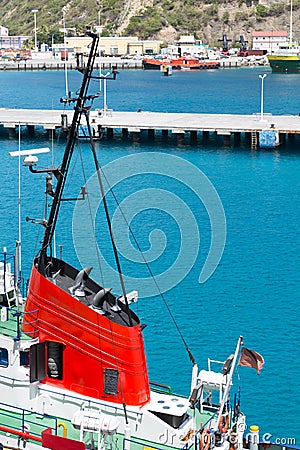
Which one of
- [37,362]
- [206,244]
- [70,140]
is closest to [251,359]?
[37,362]

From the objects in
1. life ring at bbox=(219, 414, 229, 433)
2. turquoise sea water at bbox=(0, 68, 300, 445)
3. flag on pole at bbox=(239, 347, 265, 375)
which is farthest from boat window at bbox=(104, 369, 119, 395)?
turquoise sea water at bbox=(0, 68, 300, 445)

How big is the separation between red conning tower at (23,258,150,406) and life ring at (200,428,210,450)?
1.70m

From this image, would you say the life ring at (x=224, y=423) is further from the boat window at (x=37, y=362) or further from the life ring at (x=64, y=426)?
the boat window at (x=37, y=362)

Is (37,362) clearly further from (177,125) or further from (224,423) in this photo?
(177,125)

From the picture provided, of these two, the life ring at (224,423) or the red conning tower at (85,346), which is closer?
the red conning tower at (85,346)

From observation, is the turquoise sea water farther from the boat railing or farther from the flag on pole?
the boat railing

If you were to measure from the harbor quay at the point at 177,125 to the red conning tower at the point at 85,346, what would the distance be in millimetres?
63037

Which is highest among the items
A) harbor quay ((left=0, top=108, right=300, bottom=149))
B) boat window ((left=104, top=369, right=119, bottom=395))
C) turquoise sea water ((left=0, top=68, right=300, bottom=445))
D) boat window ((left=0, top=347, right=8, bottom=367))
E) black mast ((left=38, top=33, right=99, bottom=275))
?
black mast ((left=38, top=33, right=99, bottom=275))

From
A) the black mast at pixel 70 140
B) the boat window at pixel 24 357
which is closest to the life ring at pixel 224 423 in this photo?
the boat window at pixel 24 357

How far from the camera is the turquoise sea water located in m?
34.2

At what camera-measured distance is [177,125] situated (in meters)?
91.1

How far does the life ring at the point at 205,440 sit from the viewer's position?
2075 centimetres

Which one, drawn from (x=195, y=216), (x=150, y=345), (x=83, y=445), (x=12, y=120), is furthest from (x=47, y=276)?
(x=12, y=120)

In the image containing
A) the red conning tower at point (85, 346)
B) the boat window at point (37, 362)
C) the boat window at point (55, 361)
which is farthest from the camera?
the boat window at point (55, 361)
